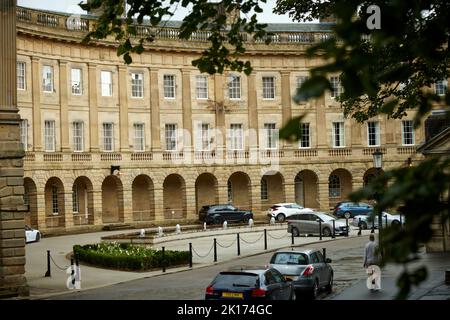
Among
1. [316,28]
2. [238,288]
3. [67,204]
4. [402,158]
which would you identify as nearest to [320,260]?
[238,288]

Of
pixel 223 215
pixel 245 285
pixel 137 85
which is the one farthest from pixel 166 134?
pixel 245 285

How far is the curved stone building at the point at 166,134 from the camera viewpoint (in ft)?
166

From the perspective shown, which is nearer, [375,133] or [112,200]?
[112,200]

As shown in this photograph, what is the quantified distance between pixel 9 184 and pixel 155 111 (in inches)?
1314

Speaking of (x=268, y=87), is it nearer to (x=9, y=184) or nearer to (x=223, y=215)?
(x=223, y=215)

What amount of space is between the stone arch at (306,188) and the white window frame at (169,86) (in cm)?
1172

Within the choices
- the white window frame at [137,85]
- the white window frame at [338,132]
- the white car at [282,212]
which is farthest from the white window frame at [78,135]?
the white window frame at [338,132]

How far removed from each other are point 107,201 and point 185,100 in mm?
9158

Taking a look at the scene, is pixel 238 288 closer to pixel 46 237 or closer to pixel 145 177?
pixel 46 237

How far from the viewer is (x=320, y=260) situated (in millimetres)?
22938

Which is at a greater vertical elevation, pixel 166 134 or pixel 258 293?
pixel 166 134

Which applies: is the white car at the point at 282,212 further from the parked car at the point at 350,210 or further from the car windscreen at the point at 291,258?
the car windscreen at the point at 291,258

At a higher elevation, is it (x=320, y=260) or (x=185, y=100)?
(x=185, y=100)

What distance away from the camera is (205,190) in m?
59.4
